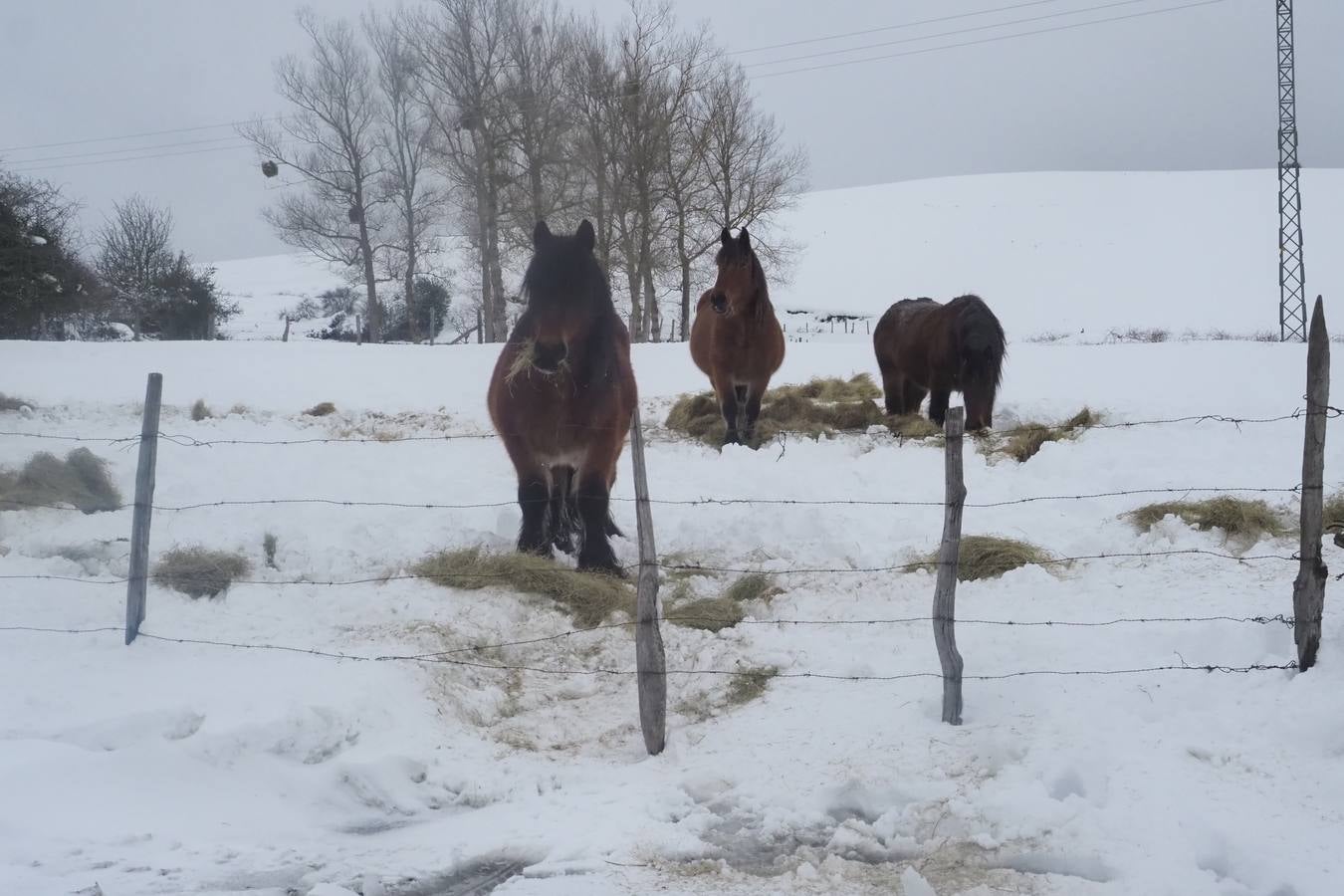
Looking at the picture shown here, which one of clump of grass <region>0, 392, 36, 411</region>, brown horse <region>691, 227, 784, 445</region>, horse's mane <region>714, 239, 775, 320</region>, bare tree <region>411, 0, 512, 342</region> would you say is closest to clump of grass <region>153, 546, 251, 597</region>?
brown horse <region>691, 227, 784, 445</region>

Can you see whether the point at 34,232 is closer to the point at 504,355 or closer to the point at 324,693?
the point at 504,355

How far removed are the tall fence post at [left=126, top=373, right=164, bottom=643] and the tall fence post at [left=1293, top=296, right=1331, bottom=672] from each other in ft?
17.3

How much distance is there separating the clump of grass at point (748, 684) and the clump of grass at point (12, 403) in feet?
31.3

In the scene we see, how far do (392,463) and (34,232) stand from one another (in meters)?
16.3

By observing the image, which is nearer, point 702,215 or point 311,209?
point 702,215

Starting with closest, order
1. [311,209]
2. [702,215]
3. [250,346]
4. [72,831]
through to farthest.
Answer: [72,831]
[250,346]
[702,215]
[311,209]

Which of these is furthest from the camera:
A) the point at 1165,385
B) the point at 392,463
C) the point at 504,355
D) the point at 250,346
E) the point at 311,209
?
the point at 311,209

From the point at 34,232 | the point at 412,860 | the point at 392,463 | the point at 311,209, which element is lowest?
the point at 412,860

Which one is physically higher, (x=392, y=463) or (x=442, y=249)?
(x=442, y=249)

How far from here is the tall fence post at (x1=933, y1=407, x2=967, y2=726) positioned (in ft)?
13.2

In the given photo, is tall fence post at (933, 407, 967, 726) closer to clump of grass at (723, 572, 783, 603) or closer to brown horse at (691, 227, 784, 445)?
clump of grass at (723, 572, 783, 603)

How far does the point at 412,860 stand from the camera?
3.26m

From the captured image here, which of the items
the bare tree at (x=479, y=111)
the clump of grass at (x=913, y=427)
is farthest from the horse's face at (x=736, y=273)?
the bare tree at (x=479, y=111)

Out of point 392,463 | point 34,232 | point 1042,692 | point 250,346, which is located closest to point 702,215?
point 250,346
